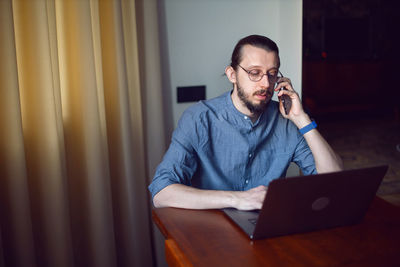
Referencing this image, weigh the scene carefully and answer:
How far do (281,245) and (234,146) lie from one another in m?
0.71

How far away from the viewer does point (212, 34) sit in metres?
2.37

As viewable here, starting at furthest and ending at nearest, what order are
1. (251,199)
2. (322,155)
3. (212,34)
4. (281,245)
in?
(212,34) → (322,155) → (251,199) → (281,245)

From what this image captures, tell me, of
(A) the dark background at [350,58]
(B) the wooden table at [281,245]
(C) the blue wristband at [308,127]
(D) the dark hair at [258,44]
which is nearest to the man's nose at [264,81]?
(D) the dark hair at [258,44]

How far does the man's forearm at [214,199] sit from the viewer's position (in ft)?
4.24

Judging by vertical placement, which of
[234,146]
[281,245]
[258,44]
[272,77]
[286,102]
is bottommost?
[281,245]

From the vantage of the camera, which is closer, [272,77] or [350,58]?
[272,77]

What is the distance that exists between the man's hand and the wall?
112 cm

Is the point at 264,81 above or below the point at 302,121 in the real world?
above

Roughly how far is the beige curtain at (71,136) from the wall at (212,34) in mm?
236

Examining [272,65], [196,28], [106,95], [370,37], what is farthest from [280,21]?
[370,37]

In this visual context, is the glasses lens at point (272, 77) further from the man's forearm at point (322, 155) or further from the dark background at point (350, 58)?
the dark background at point (350, 58)

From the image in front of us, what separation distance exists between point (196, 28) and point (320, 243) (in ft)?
5.07

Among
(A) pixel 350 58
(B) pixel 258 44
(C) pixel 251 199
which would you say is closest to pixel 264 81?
(B) pixel 258 44

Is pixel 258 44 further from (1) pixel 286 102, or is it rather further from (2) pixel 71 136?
(2) pixel 71 136
